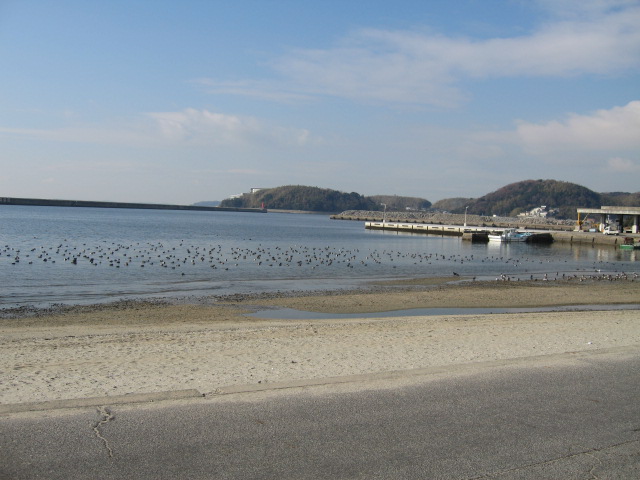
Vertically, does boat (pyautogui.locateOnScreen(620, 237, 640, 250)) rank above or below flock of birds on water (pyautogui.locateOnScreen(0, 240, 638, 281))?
above

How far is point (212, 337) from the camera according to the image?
13.3m

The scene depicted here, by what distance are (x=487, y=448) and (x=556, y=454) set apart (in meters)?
0.72

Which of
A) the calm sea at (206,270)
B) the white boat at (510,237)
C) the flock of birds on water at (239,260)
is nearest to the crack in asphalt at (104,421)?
the calm sea at (206,270)

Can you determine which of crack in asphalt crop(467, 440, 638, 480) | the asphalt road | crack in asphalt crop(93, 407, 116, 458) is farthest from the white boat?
crack in asphalt crop(93, 407, 116, 458)

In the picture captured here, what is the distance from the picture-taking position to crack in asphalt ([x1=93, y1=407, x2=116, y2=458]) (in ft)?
19.1

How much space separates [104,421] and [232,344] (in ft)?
18.1

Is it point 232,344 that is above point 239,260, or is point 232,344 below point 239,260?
above

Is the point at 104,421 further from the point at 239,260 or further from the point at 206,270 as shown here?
the point at 239,260

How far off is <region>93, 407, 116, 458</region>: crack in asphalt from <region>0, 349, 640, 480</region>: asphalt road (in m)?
0.01

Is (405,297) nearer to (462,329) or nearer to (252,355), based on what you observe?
(462,329)

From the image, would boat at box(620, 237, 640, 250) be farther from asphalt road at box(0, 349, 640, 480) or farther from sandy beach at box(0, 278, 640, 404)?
asphalt road at box(0, 349, 640, 480)

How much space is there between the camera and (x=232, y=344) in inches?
474

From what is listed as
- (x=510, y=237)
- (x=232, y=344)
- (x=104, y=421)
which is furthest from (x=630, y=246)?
(x=104, y=421)

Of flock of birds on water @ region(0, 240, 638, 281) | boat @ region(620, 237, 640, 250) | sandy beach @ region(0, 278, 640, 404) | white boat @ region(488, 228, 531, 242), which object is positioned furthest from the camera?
white boat @ region(488, 228, 531, 242)
